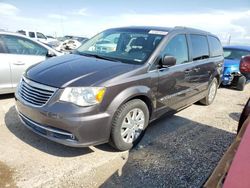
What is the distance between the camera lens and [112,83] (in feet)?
10.3

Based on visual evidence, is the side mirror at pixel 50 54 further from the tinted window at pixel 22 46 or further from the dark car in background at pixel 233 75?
the dark car in background at pixel 233 75

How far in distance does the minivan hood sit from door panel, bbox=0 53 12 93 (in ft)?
5.86

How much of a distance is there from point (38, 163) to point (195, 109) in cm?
379

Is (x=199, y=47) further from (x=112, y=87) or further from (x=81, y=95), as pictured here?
(x=81, y=95)

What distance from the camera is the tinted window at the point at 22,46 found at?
540 cm

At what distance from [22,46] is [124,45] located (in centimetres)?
269

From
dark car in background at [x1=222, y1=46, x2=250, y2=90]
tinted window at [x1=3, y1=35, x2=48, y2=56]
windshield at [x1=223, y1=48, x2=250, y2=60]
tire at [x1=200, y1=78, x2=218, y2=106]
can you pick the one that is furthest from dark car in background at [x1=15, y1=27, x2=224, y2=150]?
windshield at [x1=223, y1=48, x2=250, y2=60]

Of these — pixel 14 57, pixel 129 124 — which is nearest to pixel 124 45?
pixel 129 124

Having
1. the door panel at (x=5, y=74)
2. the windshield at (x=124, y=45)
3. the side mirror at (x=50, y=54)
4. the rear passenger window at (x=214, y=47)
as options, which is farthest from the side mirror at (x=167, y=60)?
the door panel at (x=5, y=74)

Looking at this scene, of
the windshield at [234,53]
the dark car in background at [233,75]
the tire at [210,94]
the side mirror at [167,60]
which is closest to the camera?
the side mirror at [167,60]

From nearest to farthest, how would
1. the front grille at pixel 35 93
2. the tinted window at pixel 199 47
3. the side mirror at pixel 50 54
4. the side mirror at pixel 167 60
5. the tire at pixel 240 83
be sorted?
the front grille at pixel 35 93
the side mirror at pixel 167 60
the tinted window at pixel 199 47
the side mirror at pixel 50 54
the tire at pixel 240 83

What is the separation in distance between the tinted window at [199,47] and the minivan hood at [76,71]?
181cm

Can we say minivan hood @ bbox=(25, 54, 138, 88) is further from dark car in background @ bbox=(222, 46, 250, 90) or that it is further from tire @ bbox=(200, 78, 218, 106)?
dark car in background @ bbox=(222, 46, 250, 90)

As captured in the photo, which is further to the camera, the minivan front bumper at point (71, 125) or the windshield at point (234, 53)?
the windshield at point (234, 53)
